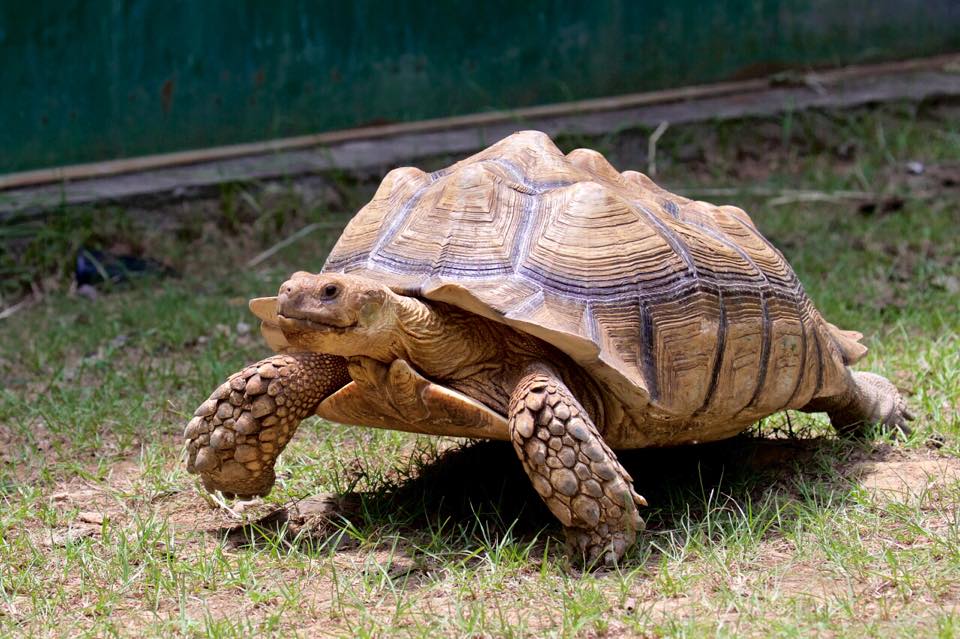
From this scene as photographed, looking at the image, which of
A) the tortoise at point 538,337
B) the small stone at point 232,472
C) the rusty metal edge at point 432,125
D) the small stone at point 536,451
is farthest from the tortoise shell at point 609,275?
the rusty metal edge at point 432,125

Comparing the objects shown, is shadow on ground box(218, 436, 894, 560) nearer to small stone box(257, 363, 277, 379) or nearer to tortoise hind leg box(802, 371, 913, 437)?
tortoise hind leg box(802, 371, 913, 437)

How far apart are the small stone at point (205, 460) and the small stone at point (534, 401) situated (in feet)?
2.88

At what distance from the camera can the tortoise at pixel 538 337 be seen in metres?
2.67

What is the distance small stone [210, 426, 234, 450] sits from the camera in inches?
115

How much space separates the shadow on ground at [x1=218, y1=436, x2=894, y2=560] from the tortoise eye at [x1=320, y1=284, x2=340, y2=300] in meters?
0.59

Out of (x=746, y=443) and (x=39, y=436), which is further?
(x=39, y=436)

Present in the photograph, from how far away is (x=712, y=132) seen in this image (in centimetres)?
720

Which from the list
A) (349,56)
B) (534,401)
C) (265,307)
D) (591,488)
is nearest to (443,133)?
(349,56)

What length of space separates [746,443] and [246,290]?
2.90m

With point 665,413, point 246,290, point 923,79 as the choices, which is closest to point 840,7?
point 923,79

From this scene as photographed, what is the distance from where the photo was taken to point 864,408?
3.47 metres

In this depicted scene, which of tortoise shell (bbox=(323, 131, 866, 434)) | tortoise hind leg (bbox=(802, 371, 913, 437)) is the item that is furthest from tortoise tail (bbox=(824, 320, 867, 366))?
tortoise shell (bbox=(323, 131, 866, 434))

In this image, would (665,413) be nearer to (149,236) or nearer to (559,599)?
(559,599)

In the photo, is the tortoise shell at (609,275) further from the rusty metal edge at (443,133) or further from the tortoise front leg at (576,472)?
the rusty metal edge at (443,133)
